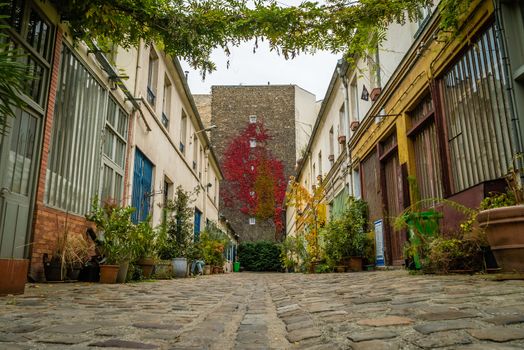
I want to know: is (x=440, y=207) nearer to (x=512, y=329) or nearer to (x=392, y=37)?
(x=392, y=37)

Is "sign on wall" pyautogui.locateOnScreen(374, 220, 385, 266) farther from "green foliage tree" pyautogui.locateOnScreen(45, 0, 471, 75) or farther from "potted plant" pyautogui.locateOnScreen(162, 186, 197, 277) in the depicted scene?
"green foliage tree" pyautogui.locateOnScreen(45, 0, 471, 75)

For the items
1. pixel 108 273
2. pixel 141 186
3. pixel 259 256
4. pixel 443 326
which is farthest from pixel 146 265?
→ pixel 259 256

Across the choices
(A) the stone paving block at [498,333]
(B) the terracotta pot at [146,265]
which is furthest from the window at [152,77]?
(A) the stone paving block at [498,333]

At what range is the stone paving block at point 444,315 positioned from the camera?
2143 mm

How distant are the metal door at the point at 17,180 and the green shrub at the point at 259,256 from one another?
83.0ft

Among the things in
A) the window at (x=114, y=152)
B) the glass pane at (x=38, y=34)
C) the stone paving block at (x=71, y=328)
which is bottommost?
the stone paving block at (x=71, y=328)

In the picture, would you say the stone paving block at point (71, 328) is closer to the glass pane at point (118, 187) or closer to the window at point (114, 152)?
the window at point (114, 152)

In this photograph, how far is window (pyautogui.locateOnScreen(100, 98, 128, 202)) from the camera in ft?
27.3

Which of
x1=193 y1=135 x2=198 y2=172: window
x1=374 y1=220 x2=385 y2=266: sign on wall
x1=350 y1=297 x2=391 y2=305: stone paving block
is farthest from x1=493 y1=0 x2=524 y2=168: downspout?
x1=193 y1=135 x2=198 y2=172: window

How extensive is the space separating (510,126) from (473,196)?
916 millimetres

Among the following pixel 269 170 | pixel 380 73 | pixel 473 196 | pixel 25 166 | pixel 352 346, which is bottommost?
pixel 352 346

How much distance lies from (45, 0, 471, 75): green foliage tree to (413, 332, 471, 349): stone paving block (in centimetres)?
457

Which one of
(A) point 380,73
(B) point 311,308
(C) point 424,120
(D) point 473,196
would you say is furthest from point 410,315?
(A) point 380,73

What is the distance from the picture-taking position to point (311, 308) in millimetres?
3154
